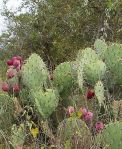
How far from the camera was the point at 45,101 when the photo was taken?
457 cm

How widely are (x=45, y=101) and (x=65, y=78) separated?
0.43 metres

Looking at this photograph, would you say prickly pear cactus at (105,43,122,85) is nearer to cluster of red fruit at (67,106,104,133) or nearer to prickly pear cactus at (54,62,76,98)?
prickly pear cactus at (54,62,76,98)

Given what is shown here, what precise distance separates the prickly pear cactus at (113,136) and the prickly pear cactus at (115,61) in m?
1.02

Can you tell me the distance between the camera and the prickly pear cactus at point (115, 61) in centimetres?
492

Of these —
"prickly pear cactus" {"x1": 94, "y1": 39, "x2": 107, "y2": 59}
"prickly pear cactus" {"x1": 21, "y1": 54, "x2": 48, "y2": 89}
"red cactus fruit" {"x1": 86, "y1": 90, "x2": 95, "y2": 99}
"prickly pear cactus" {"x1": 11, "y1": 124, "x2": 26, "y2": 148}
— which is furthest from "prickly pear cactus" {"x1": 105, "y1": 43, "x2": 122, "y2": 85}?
"prickly pear cactus" {"x1": 11, "y1": 124, "x2": 26, "y2": 148}

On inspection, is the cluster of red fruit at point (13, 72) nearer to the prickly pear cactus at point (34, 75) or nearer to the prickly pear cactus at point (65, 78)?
the prickly pear cactus at point (34, 75)

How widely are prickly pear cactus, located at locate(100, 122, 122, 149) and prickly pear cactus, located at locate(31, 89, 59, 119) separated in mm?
753

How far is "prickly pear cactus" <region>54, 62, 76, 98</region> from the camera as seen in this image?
16.2 feet

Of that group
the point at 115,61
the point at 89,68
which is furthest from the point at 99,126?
the point at 115,61

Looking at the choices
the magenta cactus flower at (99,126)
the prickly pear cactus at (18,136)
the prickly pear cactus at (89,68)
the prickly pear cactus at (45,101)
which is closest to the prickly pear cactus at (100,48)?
the prickly pear cactus at (89,68)

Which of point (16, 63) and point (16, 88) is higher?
point (16, 63)

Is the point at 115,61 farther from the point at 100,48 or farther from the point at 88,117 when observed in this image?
the point at 88,117

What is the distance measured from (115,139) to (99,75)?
990 mm

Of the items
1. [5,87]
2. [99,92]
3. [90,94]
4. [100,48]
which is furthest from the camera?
[100,48]
